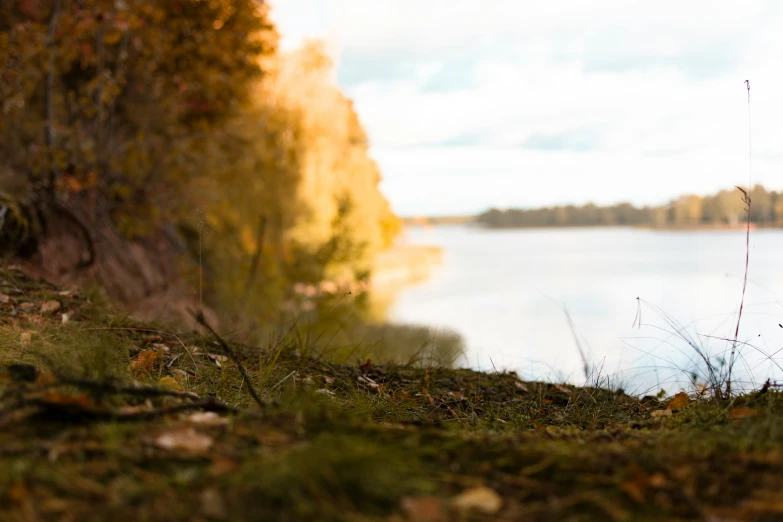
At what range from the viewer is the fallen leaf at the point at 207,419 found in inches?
64.1

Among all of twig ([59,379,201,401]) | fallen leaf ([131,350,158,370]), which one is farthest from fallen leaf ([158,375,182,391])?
twig ([59,379,201,401])

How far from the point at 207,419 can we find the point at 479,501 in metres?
0.78

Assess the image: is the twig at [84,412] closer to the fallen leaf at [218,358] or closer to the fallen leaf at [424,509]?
the fallen leaf at [424,509]

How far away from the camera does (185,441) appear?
4.82 ft

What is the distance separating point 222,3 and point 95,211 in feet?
9.67

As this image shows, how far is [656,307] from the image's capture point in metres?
3.15

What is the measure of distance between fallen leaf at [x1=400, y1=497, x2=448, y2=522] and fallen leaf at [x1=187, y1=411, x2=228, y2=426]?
61cm

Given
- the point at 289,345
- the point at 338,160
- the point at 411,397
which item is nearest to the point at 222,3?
the point at 289,345

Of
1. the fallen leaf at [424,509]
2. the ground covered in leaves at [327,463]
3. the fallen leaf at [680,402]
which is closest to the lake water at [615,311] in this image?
the fallen leaf at [680,402]

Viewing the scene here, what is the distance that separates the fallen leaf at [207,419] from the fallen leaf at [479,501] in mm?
671

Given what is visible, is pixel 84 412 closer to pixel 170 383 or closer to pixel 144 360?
pixel 170 383

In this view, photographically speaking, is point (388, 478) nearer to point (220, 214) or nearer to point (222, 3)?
point (222, 3)

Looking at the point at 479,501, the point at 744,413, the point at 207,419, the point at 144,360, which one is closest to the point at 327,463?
the point at 479,501

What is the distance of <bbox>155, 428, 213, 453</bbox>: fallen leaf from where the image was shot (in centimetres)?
144
